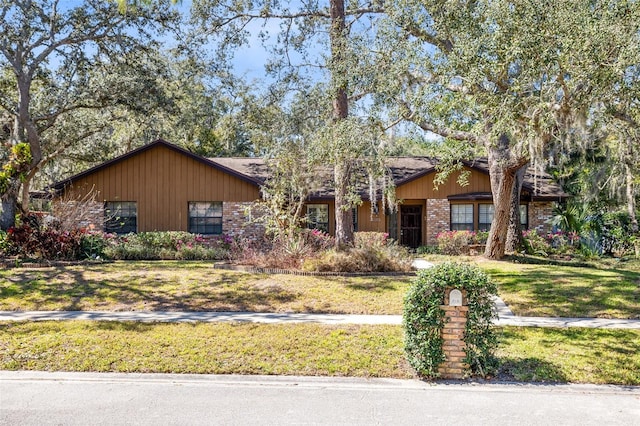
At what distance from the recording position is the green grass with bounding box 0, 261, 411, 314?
1004 cm

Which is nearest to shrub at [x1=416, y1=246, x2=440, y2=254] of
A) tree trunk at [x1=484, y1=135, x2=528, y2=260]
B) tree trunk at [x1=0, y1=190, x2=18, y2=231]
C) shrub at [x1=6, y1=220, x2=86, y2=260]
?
tree trunk at [x1=484, y1=135, x2=528, y2=260]

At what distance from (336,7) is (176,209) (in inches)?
427

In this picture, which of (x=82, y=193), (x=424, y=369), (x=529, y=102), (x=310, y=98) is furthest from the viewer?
(x=82, y=193)

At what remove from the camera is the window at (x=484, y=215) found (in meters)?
22.6

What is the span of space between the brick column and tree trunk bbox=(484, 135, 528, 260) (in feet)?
36.3

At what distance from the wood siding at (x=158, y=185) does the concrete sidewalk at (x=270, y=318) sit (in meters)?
12.4

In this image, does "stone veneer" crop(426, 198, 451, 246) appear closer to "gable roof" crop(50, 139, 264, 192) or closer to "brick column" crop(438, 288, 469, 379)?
"gable roof" crop(50, 139, 264, 192)

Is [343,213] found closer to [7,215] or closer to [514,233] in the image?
[514,233]

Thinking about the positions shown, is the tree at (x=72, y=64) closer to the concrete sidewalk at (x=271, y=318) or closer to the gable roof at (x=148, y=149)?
the gable roof at (x=148, y=149)

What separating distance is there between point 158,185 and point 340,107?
10163 mm

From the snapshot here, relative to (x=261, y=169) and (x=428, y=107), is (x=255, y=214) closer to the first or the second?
(x=261, y=169)

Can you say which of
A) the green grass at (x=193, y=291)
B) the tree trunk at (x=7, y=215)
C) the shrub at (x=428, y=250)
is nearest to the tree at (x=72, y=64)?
the tree trunk at (x=7, y=215)

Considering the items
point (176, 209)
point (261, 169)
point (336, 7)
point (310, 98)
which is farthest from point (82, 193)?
point (336, 7)

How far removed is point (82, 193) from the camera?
2170 centimetres
